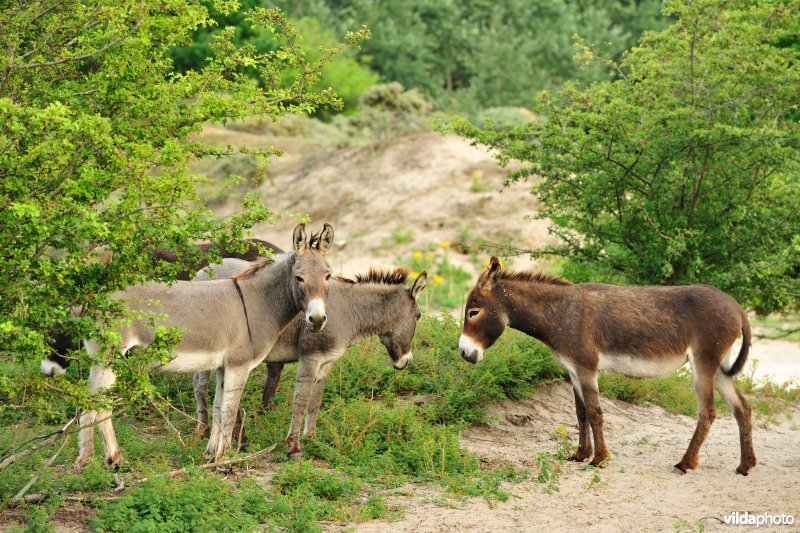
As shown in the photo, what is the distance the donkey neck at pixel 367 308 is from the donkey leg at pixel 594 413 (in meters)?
1.76

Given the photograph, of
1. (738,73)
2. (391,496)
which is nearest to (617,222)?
(738,73)

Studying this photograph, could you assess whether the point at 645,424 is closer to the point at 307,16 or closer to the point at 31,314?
the point at 31,314

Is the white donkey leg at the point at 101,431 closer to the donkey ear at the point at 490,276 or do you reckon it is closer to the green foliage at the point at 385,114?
the donkey ear at the point at 490,276

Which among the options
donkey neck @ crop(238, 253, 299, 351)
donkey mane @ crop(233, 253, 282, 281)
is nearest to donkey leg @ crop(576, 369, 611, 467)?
donkey neck @ crop(238, 253, 299, 351)

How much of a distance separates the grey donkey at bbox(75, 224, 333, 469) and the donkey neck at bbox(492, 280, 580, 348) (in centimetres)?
190

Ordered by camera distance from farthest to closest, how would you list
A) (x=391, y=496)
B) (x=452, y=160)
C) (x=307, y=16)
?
(x=307, y=16), (x=452, y=160), (x=391, y=496)

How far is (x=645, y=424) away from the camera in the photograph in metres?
9.56

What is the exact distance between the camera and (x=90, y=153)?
5.18 m

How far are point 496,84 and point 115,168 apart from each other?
30188 millimetres

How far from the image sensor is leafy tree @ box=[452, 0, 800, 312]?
31.9ft

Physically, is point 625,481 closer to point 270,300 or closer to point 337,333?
point 337,333

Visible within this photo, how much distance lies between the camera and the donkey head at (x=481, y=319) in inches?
317

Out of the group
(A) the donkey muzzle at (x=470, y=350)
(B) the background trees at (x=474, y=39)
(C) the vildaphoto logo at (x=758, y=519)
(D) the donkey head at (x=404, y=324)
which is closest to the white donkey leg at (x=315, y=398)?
(D) the donkey head at (x=404, y=324)

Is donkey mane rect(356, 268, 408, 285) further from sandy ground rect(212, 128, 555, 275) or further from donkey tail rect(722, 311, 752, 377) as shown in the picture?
sandy ground rect(212, 128, 555, 275)
